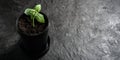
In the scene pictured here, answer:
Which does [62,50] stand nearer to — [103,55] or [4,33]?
[103,55]

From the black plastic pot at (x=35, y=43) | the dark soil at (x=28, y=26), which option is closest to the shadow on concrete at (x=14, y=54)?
the black plastic pot at (x=35, y=43)

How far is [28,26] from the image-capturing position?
1.71 metres

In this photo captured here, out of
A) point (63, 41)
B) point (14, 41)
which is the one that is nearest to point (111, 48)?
point (63, 41)

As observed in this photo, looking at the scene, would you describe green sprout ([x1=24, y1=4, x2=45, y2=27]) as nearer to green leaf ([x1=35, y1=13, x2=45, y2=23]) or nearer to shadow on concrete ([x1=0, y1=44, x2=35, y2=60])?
green leaf ([x1=35, y1=13, x2=45, y2=23])

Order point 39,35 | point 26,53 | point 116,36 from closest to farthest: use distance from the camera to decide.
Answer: point 39,35
point 26,53
point 116,36

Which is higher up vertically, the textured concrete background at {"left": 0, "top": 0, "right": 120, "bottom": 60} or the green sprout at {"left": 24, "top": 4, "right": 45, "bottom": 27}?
the green sprout at {"left": 24, "top": 4, "right": 45, "bottom": 27}

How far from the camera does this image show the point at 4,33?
1980 mm

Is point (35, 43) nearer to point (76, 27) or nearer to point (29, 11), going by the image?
point (29, 11)

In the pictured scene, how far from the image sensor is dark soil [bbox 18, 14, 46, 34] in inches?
66.3

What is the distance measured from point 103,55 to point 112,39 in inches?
8.6

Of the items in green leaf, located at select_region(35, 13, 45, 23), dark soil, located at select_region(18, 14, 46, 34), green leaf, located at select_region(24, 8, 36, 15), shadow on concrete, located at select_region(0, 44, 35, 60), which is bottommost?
shadow on concrete, located at select_region(0, 44, 35, 60)

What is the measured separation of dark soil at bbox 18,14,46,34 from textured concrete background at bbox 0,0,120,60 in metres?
0.29

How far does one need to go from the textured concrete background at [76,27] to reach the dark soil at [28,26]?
290 millimetres

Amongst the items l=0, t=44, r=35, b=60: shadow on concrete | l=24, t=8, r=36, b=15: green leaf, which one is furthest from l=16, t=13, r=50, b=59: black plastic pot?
l=24, t=8, r=36, b=15: green leaf
